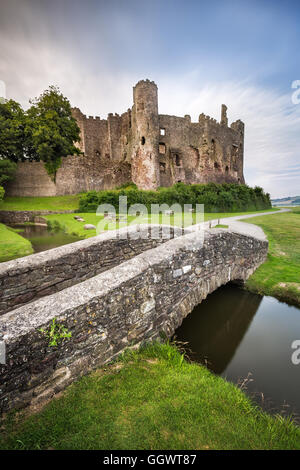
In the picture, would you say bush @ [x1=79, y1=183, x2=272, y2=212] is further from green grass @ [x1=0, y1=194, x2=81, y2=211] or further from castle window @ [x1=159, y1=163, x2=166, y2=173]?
castle window @ [x1=159, y1=163, x2=166, y2=173]

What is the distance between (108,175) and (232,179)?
24561mm

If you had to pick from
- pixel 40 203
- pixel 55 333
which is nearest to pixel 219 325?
pixel 55 333

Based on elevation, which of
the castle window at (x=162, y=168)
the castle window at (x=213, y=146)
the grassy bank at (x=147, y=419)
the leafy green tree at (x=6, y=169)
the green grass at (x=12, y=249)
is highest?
the castle window at (x=213, y=146)

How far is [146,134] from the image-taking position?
31.3 m

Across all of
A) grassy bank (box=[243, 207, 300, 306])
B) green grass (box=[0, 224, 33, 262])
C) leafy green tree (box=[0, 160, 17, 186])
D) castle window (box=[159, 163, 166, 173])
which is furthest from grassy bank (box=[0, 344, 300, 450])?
castle window (box=[159, 163, 166, 173])

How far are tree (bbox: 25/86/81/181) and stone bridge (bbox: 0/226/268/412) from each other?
29.7m

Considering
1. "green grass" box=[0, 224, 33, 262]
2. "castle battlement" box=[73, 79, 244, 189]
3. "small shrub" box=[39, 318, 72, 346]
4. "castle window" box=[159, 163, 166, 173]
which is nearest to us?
"small shrub" box=[39, 318, 72, 346]

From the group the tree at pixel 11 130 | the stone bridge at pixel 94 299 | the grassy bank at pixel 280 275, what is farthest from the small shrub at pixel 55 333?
the tree at pixel 11 130

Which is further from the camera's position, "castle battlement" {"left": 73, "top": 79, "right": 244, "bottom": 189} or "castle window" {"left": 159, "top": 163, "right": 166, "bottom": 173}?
"castle window" {"left": 159, "top": 163, "right": 166, "bottom": 173}

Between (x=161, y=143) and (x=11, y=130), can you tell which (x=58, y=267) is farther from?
(x=161, y=143)

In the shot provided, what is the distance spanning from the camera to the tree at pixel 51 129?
29844 mm

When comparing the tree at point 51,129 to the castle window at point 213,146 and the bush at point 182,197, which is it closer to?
the bush at point 182,197

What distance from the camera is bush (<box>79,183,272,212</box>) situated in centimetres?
2544

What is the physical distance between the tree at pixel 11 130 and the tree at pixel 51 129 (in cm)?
110
